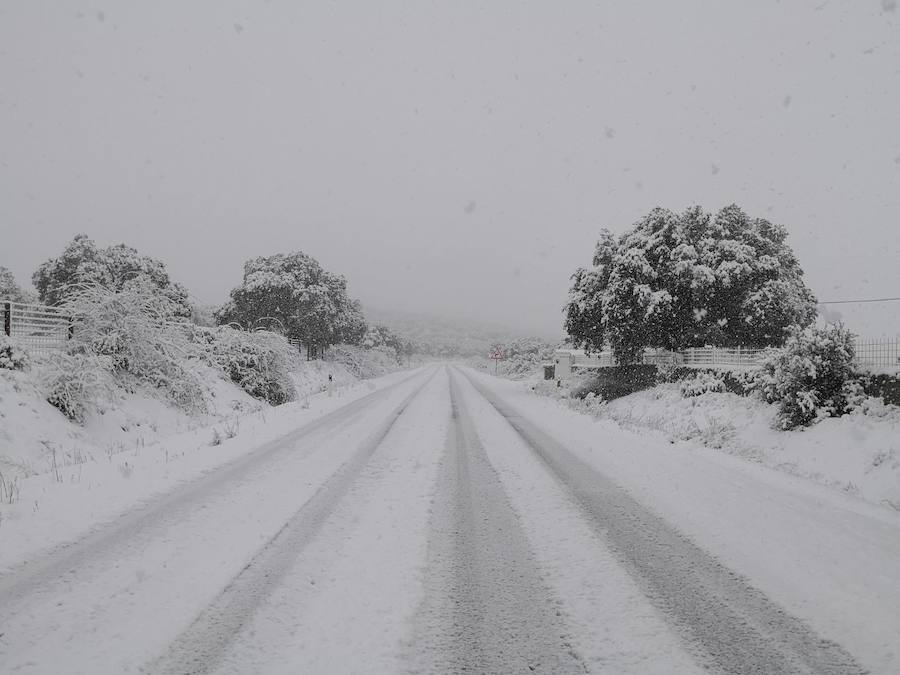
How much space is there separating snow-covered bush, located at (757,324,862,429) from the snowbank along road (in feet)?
13.5

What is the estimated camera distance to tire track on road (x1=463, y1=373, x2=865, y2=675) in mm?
2246

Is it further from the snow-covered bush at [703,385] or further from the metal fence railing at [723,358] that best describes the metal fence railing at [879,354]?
the snow-covered bush at [703,385]

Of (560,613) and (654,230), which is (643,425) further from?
(654,230)

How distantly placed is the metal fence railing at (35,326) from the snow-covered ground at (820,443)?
13735 mm

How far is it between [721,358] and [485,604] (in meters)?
19.8

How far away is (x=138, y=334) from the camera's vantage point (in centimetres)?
1246

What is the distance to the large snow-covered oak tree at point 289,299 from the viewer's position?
39.5 metres

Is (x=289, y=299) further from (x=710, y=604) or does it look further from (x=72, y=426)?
(x=710, y=604)

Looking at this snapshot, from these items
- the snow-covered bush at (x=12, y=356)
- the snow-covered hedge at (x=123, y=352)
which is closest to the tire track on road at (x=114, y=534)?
the snow-covered hedge at (x=123, y=352)

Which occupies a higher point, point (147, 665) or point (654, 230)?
point (654, 230)

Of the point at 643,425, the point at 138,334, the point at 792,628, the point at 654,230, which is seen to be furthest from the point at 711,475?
the point at 654,230

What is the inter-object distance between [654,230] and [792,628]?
21.3m

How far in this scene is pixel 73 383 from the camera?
32.1 feet

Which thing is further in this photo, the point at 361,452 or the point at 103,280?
the point at 103,280
